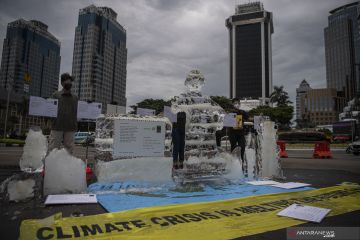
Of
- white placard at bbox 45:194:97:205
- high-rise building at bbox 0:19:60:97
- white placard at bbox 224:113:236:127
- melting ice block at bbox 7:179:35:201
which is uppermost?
high-rise building at bbox 0:19:60:97

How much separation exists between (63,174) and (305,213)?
3251mm

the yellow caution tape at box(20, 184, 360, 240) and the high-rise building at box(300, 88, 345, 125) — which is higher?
the high-rise building at box(300, 88, 345, 125)

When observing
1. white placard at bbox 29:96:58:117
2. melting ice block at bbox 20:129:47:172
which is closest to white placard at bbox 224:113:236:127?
white placard at bbox 29:96:58:117

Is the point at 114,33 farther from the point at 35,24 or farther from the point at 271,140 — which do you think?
the point at 271,140

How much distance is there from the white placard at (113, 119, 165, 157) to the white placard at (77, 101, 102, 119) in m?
0.80

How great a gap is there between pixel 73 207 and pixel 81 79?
9024 cm

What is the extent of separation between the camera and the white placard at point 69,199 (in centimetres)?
318

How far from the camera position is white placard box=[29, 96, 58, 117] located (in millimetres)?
4355

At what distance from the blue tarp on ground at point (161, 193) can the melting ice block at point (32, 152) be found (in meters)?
2.70

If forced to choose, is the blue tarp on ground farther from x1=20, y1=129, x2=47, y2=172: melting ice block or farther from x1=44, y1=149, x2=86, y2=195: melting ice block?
x1=20, y1=129, x2=47, y2=172: melting ice block

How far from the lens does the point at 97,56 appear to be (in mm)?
90000

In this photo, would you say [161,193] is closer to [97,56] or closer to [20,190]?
[20,190]

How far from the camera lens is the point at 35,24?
37.5 m

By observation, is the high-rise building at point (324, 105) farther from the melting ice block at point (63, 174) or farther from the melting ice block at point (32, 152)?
the melting ice block at point (63, 174)
